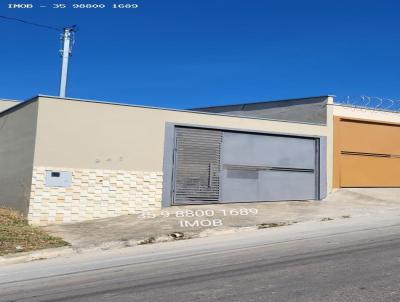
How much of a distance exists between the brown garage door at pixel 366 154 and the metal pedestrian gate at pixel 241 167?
4.53ft

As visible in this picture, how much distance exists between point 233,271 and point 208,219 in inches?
294

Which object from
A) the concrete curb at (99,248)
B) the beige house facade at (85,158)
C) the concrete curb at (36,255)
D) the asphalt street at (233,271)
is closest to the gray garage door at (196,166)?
the beige house facade at (85,158)

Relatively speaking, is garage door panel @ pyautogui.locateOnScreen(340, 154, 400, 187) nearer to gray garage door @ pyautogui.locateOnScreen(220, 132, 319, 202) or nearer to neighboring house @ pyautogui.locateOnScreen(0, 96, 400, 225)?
neighboring house @ pyautogui.locateOnScreen(0, 96, 400, 225)

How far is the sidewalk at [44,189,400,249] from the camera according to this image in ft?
44.6

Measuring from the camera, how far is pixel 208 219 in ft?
52.3

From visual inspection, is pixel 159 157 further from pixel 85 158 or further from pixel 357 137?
pixel 357 137

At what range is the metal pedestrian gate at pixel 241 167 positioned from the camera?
1870cm

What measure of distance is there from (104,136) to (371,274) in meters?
11.9

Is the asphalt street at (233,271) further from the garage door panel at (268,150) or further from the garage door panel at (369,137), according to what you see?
the garage door panel at (369,137)

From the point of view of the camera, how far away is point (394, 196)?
20641 millimetres

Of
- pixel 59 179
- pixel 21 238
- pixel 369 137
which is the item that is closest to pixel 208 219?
pixel 59 179

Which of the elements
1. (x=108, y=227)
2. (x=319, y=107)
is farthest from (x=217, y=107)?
(x=108, y=227)

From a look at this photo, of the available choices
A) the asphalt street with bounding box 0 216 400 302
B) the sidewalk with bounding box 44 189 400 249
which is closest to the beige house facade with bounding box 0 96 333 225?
the sidewalk with bounding box 44 189 400 249

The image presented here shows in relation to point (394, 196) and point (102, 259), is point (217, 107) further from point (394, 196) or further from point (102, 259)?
point (102, 259)
